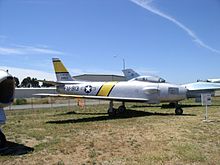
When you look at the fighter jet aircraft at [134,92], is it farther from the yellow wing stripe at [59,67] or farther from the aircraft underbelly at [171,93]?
the yellow wing stripe at [59,67]

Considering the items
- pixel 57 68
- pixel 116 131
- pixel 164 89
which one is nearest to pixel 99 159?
pixel 116 131

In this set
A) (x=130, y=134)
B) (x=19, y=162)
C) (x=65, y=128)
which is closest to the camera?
(x=19, y=162)

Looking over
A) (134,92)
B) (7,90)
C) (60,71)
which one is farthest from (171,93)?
(7,90)

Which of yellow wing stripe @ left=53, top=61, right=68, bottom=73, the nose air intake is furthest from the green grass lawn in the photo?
yellow wing stripe @ left=53, top=61, right=68, bottom=73

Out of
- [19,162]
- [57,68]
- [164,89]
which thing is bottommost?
[19,162]

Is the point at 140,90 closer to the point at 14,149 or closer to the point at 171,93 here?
the point at 171,93

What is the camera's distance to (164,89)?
19.0 meters

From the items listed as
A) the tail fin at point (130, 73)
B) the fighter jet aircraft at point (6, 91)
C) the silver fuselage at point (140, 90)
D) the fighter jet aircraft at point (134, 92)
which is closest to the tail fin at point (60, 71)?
the fighter jet aircraft at point (134, 92)

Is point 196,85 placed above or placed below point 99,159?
above

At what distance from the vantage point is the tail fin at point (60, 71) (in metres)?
24.1

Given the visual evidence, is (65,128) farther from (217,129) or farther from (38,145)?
A: (217,129)

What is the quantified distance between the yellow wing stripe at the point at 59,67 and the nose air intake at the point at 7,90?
15.7 metres

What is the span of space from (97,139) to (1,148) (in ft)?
9.84

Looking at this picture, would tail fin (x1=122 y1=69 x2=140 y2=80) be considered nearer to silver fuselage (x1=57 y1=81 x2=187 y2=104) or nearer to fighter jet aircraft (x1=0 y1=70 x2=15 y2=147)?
silver fuselage (x1=57 y1=81 x2=187 y2=104)
